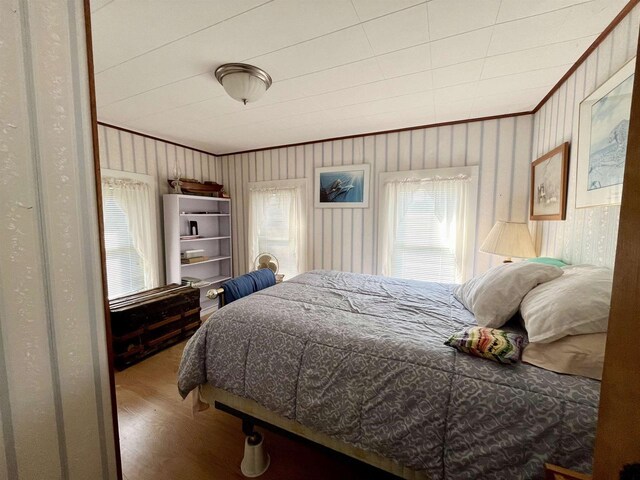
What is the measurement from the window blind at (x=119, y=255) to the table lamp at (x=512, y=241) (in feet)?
12.8

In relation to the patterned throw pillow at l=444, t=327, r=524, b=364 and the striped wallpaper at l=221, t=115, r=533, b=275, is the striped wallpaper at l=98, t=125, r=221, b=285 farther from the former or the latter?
the patterned throw pillow at l=444, t=327, r=524, b=364

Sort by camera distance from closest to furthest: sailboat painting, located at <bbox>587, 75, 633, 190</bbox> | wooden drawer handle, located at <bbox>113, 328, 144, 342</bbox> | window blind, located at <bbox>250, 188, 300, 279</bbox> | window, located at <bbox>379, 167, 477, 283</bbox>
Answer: sailboat painting, located at <bbox>587, 75, 633, 190</bbox> < wooden drawer handle, located at <bbox>113, 328, 144, 342</bbox> < window, located at <bbox>379, 167, 477, 283</bbox> < window blind, located at <bbox>250, 188, 300, 279</bbox>

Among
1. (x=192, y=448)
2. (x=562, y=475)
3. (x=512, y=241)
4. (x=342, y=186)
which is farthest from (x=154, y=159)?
(x=562, y=475)

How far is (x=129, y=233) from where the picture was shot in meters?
3.13

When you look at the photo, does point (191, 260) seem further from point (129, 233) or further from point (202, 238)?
point (129, 233)

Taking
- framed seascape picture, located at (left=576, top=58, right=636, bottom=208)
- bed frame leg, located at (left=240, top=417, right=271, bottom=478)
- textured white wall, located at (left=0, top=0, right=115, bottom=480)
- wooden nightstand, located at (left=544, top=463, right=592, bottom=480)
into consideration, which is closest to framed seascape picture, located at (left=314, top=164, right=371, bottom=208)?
framed seascape picture, located at (left=576, top=58, right=636, bottom=208)

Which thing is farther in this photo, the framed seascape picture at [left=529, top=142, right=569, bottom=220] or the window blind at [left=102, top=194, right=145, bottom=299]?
the window blind at [left=102, top=194, right=145, bottom=299]

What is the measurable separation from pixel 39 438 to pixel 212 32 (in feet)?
5.89

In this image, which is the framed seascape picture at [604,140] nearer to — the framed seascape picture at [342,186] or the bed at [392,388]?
the bed at [392,388]

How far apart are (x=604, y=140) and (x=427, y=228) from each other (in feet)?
5.54

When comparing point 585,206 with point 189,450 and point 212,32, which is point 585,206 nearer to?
point 212,32

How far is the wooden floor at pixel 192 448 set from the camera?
145 centimetres

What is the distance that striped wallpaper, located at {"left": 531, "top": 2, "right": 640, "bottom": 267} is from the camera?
1339 mm

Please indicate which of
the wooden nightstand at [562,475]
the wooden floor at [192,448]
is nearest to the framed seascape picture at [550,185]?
the wooden nightstand at [562,475]
